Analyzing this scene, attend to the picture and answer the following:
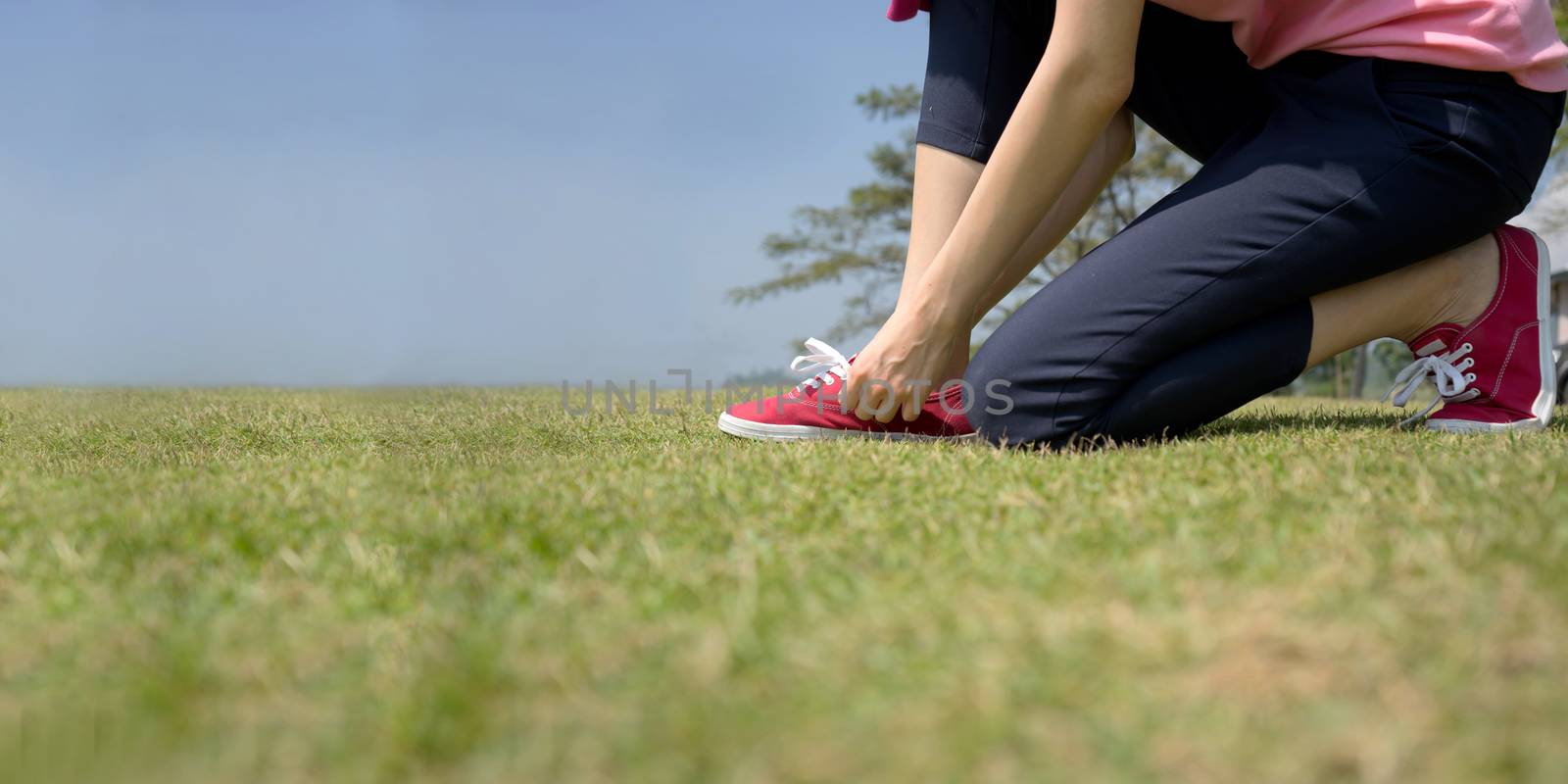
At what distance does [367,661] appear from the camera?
873 millimetres

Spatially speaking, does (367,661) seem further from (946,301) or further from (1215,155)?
(1215,155)

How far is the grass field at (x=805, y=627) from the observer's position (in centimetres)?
→ 69

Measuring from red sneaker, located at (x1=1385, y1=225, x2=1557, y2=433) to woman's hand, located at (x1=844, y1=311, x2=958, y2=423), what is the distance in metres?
1.09

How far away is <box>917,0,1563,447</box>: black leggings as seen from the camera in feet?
6.46

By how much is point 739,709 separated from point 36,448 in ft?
7.85

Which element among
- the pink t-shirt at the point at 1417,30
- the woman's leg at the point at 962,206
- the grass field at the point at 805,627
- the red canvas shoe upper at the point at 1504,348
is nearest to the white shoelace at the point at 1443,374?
the red canvas shoe upper at the point at 1504,348

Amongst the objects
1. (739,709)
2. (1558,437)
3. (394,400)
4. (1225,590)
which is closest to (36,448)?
(394,400)

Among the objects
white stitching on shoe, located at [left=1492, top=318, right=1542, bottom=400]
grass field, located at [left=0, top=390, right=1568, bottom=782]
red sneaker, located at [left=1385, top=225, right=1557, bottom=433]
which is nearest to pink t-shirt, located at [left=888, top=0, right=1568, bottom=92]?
red sneaker, located at [left=1385, top=225, right=1557, bottom=433]

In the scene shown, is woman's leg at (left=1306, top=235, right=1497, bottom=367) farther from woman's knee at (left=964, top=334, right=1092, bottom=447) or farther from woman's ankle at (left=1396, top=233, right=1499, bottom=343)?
woman's knee at (left=964, top=334, right=1092, bottom=447)

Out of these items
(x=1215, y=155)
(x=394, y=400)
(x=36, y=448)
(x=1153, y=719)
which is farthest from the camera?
(x=394, y=400)

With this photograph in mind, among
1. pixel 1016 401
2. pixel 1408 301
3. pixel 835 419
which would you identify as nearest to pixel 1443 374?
pixel 1408 301

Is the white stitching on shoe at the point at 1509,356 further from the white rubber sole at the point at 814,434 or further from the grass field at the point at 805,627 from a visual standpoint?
the white rubber sole at the point at 814,434

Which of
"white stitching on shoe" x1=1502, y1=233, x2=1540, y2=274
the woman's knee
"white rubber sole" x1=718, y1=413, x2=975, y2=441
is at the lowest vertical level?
"white rubber sole" x1=718, y1=413, x2=975, y2=441

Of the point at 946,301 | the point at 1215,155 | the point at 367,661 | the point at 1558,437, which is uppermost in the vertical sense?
the point at 1215,155
